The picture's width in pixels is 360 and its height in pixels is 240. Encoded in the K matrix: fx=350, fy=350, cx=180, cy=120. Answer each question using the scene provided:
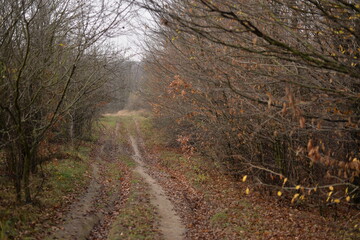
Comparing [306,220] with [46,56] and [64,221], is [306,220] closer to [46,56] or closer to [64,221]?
[64,221]

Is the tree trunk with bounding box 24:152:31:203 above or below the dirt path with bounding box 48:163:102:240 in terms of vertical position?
above

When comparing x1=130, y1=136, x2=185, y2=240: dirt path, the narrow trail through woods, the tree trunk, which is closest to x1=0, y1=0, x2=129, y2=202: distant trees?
the tree trunk

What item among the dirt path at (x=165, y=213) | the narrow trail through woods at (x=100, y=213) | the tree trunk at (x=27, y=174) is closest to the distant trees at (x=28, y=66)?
the tree trunk at (x=27, y=174)

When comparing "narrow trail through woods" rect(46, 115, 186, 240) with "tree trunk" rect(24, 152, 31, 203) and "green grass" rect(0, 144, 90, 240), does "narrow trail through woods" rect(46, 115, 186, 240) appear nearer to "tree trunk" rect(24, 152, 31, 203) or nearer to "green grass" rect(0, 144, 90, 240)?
"green grass" rect(0, 144, 90, 240)

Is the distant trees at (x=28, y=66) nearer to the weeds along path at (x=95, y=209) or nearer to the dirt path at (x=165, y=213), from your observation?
the weeds along path at (x=95, y=209)

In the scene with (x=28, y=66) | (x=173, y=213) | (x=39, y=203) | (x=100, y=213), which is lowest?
(x=173, y=213)

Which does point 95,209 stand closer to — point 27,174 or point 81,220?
point 81,220

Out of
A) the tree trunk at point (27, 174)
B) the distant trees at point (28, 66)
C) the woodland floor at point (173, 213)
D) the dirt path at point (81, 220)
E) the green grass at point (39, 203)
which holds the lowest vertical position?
the woodland floor at point (173, 213)

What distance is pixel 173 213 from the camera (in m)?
10.6

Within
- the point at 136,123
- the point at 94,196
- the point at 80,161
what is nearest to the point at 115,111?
the point at 136,123

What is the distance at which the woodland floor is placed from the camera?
27.5 ft

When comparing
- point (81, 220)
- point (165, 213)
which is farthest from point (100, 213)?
point (165, 213)

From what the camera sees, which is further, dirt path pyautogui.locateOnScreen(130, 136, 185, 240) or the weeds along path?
dirt path pyautogui.locateOnScreen(130, 136, 185, 240)

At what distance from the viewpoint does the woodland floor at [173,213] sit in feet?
27.5
